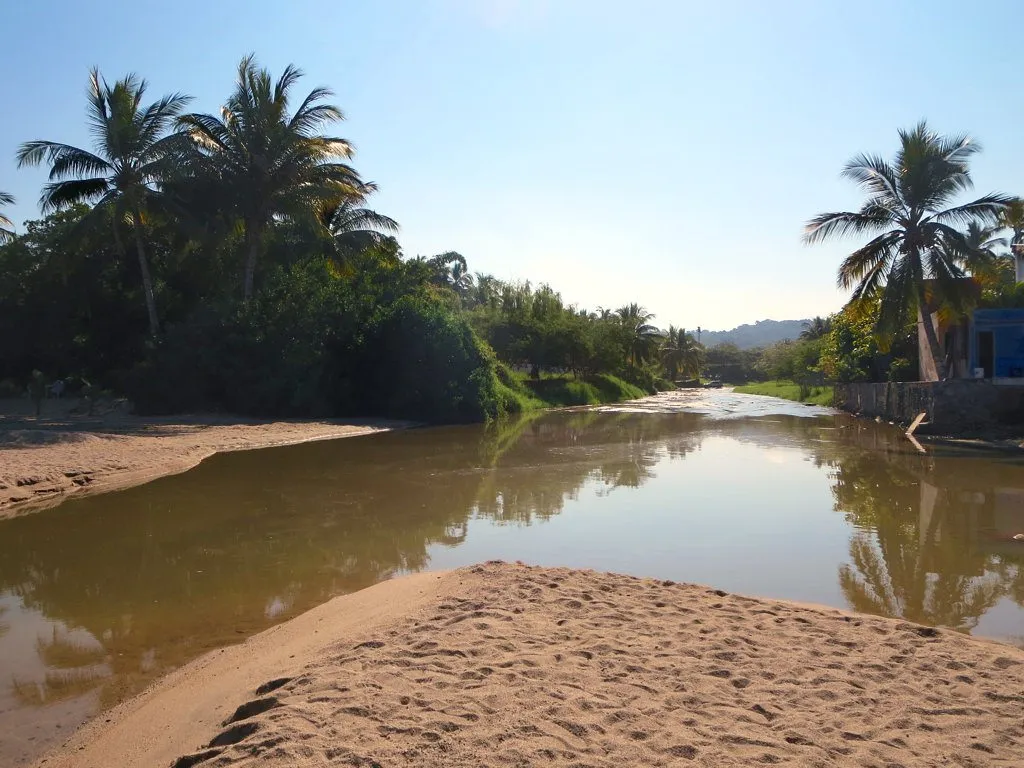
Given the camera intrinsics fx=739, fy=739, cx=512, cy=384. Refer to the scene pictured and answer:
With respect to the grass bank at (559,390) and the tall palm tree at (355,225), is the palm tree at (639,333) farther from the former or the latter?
the tall palm tree at (355,225)

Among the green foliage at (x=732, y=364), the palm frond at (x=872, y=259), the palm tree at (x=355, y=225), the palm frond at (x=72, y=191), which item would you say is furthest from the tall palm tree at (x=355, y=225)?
the green foliage at (x=732, y=364)

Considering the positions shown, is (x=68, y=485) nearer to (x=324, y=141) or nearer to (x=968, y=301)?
(x=324, y=141)

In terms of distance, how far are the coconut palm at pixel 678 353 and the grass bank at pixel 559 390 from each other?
26.8 m

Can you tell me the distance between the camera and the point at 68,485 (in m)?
13.0

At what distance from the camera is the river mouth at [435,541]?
6184 millimetres

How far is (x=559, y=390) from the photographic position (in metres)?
48.8

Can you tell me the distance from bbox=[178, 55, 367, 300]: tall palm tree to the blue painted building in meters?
23.7

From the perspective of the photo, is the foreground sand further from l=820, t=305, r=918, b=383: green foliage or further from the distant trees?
the distant trees

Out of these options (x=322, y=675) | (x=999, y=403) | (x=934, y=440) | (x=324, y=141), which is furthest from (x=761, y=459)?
(x=324, y=141)

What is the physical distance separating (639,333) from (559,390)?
2241cm

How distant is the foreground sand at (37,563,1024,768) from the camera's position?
3506 mm

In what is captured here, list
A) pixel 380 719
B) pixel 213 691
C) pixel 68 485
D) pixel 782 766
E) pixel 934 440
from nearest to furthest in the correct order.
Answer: pixel 782 766 → pixel 380 719 → pixel 213 691 → pixel 68 485 → pixel 934 440

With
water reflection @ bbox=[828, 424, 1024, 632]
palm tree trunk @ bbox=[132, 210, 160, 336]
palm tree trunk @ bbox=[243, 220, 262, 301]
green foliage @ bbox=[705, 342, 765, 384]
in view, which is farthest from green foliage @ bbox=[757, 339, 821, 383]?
palm tree trunk @ bbox=[132, 210, 160, 336]

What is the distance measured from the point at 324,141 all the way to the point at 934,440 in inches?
914
